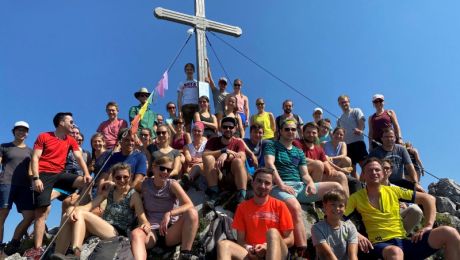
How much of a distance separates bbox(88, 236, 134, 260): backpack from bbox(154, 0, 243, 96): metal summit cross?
287 inches

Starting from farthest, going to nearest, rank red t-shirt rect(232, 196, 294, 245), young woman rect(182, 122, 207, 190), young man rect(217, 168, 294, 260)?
1. young woman rect(182, 122, 207, 190)
2. red t-shirt rect(232, 196, 294, 245)
3. young man rect(217, 168, 294, 260)

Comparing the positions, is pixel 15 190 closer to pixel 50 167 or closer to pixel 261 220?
pixel 50 167

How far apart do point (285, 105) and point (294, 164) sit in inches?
152

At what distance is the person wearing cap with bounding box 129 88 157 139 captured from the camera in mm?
10258

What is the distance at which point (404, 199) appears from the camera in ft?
19.9

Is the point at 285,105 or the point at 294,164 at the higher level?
the point at 285,105

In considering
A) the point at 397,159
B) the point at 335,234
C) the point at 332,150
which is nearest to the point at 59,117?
the point at 335,234

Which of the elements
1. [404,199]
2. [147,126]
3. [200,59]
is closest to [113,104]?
[147,126]

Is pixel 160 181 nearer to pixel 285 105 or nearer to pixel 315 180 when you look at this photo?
pixel 315 180

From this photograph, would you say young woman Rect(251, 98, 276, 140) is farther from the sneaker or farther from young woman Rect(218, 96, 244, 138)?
the sneaker

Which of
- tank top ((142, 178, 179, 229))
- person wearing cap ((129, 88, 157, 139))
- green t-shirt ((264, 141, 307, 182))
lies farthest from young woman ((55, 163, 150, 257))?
person wearing cap ((129, 88, 157, 139))

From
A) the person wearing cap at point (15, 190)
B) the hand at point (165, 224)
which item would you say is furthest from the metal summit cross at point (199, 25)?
the hand at point (165, 224)

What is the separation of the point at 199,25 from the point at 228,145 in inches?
254

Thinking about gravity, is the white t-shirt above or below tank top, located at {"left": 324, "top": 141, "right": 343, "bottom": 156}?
above
